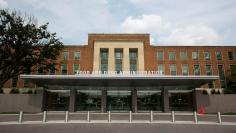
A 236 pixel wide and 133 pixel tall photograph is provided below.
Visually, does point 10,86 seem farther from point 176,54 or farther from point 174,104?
point 176,54

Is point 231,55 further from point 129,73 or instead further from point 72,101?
point 72,101

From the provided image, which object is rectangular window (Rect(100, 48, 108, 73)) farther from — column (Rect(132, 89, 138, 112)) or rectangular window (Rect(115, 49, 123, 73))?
column (Rect(132, 89, 138, 112))

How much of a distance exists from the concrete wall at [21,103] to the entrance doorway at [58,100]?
1923mm

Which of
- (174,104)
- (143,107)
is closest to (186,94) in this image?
(174,104)

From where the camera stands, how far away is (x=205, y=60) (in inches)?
1896

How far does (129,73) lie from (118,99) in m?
6.74

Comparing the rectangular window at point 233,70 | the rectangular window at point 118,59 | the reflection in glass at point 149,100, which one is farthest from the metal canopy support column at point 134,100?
the rectangular window at point 233,70

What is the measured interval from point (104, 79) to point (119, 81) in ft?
8.00

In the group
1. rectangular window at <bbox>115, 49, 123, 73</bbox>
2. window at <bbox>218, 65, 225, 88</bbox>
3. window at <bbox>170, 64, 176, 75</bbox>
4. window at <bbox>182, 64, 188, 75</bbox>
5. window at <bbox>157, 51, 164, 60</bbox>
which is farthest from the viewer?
window at <bbox>157, 51, 164, 60</bbox>

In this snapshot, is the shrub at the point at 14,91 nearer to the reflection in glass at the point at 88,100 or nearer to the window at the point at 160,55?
the reflection in glass at the point at 88,100

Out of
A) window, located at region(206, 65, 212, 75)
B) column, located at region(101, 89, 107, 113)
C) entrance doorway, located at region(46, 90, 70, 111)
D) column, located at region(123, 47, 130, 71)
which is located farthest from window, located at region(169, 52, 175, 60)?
entrance doorway, located at region(46, 90, 70, 111)


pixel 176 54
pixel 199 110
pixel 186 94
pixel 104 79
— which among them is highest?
pixel 176 54

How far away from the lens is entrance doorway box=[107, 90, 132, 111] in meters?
33.1

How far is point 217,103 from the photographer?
101ft
